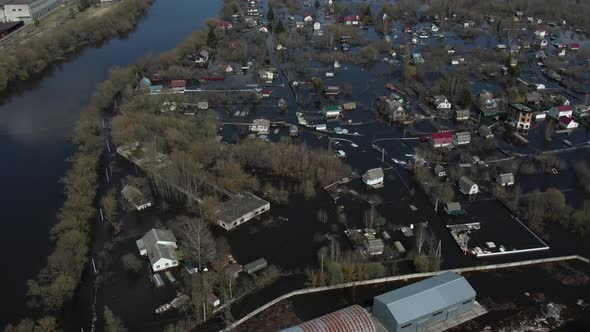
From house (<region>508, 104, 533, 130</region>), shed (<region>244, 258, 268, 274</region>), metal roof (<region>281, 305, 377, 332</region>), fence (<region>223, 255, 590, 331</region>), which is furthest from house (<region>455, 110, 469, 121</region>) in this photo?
metal roof (<region>281, 305, 377, 332</region>)

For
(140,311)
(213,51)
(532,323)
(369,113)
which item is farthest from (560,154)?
(213,51)

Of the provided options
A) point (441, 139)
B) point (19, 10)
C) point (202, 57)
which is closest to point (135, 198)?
point (441, 139)

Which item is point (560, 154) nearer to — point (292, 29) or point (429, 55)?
point (429, 55)

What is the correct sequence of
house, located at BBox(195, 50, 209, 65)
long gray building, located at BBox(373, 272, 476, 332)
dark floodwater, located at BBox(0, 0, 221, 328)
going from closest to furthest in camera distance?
long gray building, located at BBox(373, 272, 476, 332) → dark floodwater, located at BBox(0, 0, 221, 328) → house, located at BBox(195, 50, 209, 65)

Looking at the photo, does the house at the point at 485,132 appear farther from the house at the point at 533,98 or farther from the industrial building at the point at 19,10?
the industrial building at the point at 19,10

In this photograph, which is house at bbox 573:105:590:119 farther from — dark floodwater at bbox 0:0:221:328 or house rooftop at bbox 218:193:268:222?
A: dark floodwater at bbox 0:0:221:328
